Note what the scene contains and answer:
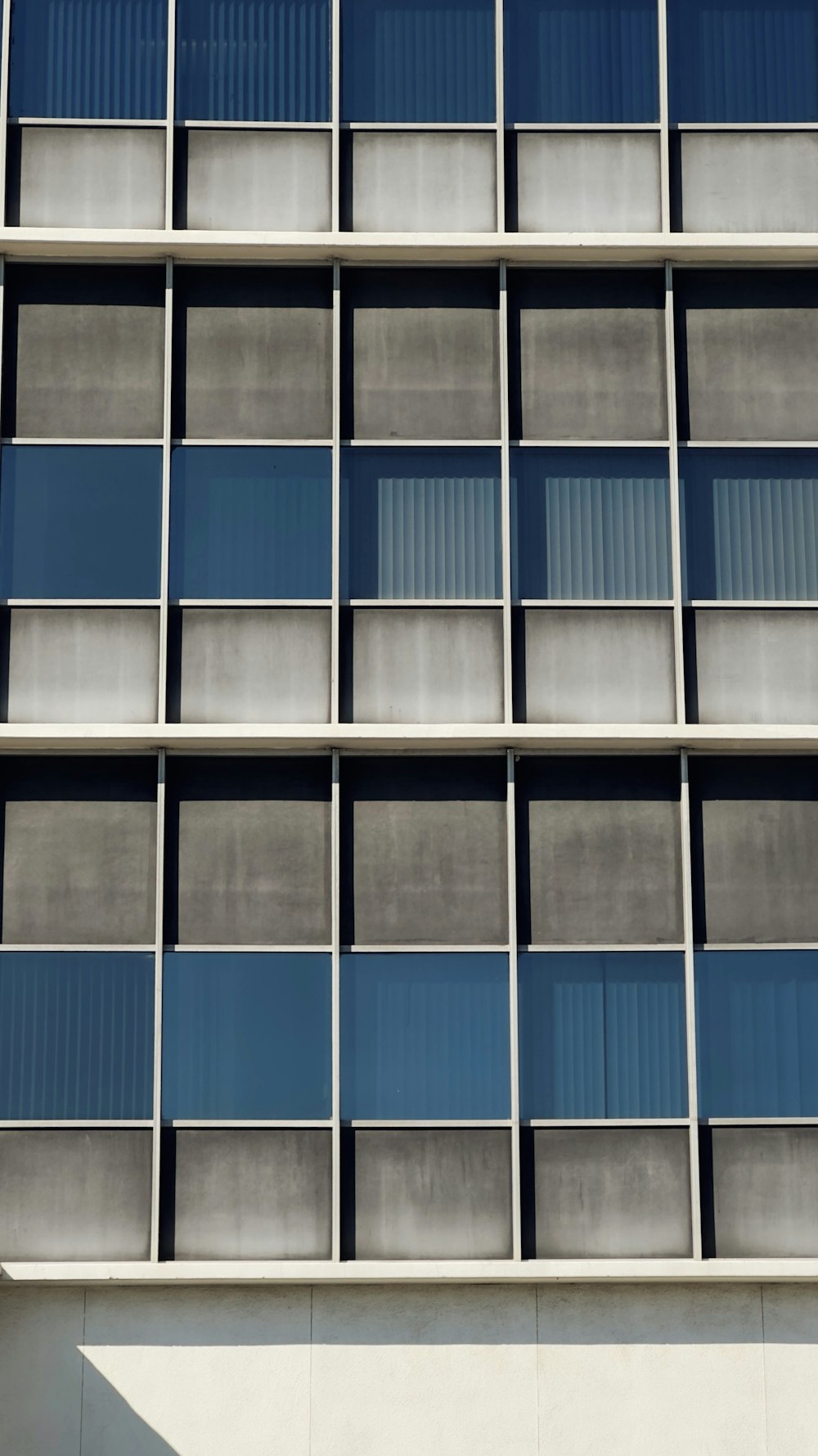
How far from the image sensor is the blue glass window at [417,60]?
648 inches

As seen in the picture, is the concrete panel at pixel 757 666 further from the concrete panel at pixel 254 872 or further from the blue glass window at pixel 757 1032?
the concrete panel at pixel 254 872

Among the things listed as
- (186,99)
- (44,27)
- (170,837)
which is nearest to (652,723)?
(170,837)

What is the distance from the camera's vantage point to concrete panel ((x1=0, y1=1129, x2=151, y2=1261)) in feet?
48.4

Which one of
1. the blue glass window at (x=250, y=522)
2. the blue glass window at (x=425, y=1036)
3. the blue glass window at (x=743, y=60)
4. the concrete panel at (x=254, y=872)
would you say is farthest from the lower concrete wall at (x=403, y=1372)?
the blue glass window at (x=743, y=60)

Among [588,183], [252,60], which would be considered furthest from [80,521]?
[588,183]

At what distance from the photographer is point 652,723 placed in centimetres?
1554

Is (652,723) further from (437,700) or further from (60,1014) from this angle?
(60,1014)

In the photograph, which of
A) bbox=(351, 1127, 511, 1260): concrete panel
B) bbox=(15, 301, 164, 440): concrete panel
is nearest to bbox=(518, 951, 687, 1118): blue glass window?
bbox=(351, 1127, 511, 1260): concrete panel

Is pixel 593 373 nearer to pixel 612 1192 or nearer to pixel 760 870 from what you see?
pixel 760 870

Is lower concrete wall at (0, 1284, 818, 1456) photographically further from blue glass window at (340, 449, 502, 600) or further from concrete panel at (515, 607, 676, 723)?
blue glass window at (340, 449, 502, 600)

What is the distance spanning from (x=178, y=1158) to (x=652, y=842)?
508cm

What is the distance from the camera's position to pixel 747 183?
645 inches

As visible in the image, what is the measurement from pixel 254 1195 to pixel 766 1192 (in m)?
4.48

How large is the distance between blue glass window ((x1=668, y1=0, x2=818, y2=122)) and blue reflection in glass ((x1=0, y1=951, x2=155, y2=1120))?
32.1ft
